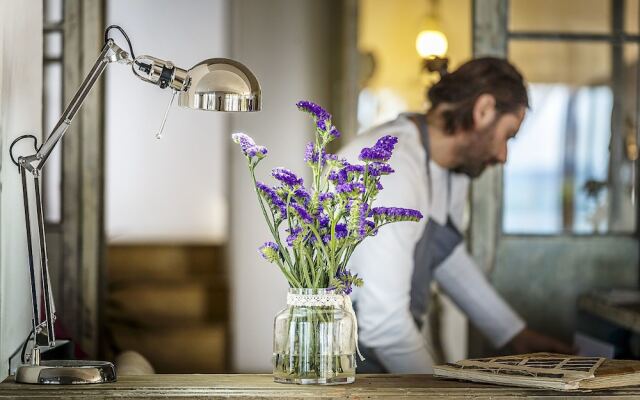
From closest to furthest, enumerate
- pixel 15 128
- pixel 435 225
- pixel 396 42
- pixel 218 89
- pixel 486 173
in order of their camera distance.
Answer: pixel 218 89, pixel 15 128, pixel 435 225, pixel 486 173, pixel 396 42

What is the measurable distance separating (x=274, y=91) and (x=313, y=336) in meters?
3.46

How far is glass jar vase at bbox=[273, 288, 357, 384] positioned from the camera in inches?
84.4

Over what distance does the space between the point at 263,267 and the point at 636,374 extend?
351 cm

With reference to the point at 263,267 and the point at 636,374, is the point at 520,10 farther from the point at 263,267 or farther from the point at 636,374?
the point at 636,374

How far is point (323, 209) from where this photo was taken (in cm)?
219

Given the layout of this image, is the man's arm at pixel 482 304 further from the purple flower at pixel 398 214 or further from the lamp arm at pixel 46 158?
the lamp arm at pixel 46 158

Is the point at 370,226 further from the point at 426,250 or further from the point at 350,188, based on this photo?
the point at 426,250

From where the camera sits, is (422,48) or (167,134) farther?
(167,134)

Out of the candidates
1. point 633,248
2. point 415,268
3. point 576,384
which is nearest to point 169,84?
point 576,384

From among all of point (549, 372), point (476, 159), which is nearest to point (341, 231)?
point (549, 372)

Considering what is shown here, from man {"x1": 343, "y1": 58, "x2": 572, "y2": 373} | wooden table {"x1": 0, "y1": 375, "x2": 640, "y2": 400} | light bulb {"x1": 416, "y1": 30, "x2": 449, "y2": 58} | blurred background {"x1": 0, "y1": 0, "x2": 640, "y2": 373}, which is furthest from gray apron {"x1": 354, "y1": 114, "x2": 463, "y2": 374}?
light bulb {"x1": 416, "y1": 30, "x2": 449, "y2": 58}

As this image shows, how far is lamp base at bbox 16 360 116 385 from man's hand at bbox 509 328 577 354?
71.9 inches

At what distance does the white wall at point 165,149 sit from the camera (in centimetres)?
898

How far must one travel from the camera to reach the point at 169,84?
2.22 m
